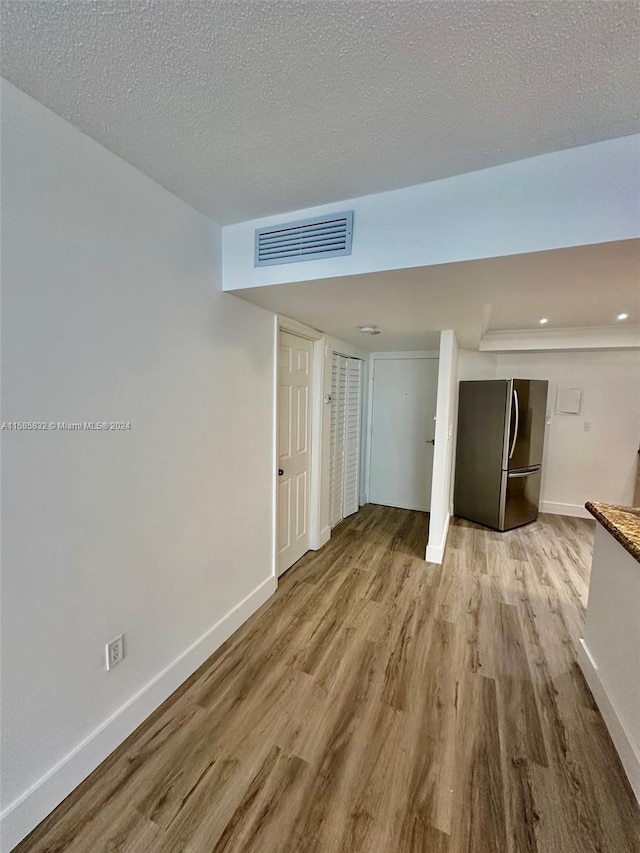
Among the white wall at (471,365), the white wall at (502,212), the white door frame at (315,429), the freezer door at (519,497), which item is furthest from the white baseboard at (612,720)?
the white wall at (471,365)

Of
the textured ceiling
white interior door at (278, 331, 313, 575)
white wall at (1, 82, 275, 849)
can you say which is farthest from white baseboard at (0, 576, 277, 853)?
the textured ceiling

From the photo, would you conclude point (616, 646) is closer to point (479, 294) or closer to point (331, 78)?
point (479, 294)

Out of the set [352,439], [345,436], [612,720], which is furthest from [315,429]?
[612,720]

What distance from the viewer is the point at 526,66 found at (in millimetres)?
885

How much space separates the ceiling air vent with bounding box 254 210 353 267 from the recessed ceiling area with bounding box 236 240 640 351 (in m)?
0.12

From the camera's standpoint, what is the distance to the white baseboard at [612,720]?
1.30 meters

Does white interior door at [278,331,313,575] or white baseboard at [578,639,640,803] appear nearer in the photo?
white baseboard at [578,639,640,803]

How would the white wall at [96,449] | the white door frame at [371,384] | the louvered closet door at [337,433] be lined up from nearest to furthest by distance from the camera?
the white wall at [96,449], the louvered closet door at [337,433], the white door frame at [371,384]

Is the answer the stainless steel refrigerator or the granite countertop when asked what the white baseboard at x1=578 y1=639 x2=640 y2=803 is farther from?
the stainless steel refrigerator

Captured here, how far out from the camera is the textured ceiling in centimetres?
79

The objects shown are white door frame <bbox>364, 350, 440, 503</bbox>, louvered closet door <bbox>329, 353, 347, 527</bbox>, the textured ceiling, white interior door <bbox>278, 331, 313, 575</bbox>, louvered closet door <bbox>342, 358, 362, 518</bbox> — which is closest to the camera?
the textured ceiling

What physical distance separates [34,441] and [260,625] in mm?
1715

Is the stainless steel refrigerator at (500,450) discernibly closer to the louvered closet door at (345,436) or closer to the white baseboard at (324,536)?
the louvered closet door at (345,436)

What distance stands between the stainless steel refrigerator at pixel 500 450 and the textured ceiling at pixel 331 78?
2.80m
